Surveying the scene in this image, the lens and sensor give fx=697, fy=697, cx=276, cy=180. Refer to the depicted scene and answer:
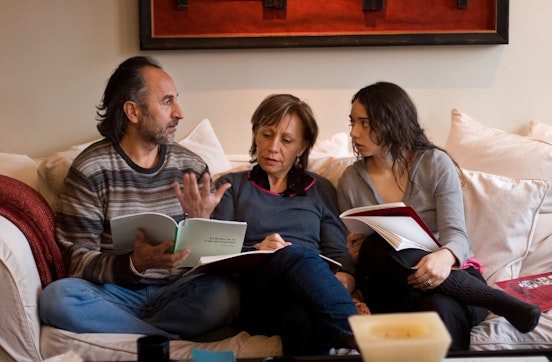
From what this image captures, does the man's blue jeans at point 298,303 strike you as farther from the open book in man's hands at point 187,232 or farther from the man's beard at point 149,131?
the man's beard at point 149,131

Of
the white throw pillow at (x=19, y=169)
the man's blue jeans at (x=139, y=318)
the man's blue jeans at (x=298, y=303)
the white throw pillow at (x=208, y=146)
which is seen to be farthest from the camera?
the white throw pillow at (x=208, y=146)

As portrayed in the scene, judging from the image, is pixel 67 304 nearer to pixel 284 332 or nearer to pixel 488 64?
pixel 284 332

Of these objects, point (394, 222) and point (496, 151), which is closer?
point (394, 222)

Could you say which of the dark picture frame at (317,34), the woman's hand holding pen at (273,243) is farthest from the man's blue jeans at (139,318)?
the dark picture frame at (317,34)

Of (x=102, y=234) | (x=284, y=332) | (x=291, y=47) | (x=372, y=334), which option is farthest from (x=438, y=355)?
(x=291, y=47)

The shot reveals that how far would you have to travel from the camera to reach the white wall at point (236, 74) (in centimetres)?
273

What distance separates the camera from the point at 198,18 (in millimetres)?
2691

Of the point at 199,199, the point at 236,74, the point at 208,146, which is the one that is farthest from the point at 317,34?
the point at 199,199

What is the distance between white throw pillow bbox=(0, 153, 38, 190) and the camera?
237 centimetres

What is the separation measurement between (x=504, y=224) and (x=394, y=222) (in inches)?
21.8

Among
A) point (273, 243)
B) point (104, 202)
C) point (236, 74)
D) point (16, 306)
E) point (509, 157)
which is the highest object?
point (236, 74)

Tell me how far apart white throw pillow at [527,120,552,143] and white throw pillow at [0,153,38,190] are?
1.82 m

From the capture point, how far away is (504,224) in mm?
2227

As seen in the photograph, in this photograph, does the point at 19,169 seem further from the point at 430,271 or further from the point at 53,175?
the point at 430,271
